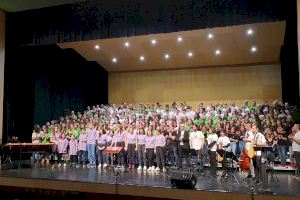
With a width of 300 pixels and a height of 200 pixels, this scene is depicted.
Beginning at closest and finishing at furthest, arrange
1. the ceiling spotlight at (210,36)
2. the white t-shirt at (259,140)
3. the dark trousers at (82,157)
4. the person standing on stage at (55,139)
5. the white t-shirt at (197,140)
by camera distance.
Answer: the white t-shirt at (259,140) → the white t-shirt at (197,140) → the dark trousers at (82,157) → the person standing on stage at (55,139) → the ceiling spotlight at (210,36)

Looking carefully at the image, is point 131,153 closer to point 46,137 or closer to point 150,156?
point 150,156

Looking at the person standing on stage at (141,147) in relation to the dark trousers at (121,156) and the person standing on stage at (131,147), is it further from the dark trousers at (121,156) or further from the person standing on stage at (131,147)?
the dark trousers at (121,156)

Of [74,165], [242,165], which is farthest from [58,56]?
[242,165]

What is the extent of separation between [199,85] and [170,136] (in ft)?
24.2

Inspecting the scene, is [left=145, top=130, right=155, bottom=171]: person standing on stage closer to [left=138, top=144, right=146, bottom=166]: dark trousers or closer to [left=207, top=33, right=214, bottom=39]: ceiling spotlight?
[left=138, top=144, right=146, bottom=166]: dark trousers

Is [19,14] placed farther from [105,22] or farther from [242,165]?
[242,165]

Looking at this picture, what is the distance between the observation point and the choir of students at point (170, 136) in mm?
9453

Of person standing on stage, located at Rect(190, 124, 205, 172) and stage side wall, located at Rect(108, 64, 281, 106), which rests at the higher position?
stage side wall, located at Rect(108, 64, 281, 106)

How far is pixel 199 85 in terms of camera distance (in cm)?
1692

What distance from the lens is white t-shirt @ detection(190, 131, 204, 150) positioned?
9.57 meters

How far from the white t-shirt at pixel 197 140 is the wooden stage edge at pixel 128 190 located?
3.71m

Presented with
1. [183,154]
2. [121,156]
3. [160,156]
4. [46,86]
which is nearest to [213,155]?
[183,154]

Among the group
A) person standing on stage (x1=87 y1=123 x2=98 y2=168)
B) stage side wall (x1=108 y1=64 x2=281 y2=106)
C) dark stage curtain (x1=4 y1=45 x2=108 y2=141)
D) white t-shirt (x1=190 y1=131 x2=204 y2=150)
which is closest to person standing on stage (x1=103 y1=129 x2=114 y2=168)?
person standing on stage (x1=87 y1=123 x2=98 y2=168)

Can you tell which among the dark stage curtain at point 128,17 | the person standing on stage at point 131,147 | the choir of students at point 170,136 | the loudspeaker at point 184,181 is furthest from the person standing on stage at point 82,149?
the loudspeaker at point 184,181
